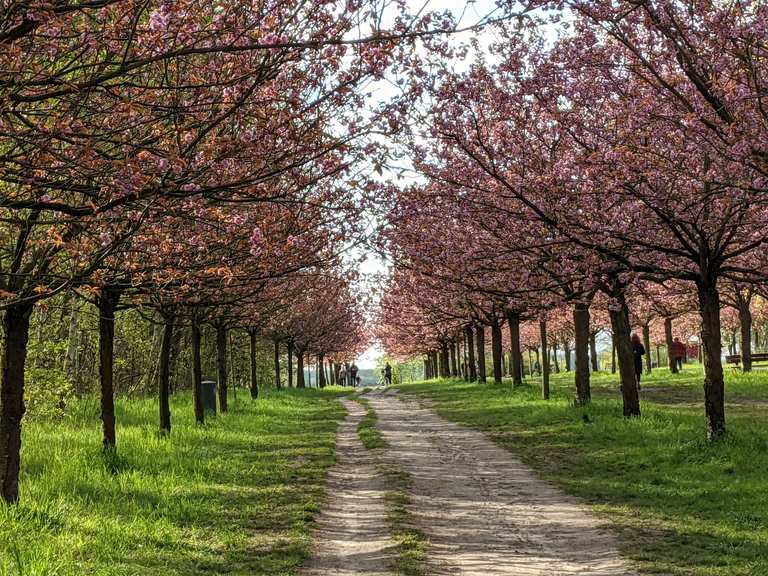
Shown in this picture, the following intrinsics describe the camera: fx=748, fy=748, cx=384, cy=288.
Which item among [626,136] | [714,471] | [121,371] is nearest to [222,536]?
[714,471]

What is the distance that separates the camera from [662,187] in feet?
37.7

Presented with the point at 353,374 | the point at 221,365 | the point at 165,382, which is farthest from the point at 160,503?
the point at 353,374

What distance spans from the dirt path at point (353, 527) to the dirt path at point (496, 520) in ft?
1.75

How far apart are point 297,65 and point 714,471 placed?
8407 millimetres

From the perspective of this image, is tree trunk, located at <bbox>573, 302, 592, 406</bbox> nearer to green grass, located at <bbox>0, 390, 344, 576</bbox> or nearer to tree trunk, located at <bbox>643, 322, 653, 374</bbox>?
green grass, located at <bbox>0, 390, 344, 576</bbox>

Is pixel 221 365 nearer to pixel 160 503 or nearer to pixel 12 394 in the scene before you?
pixel 160 503

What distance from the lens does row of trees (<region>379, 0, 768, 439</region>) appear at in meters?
9.38

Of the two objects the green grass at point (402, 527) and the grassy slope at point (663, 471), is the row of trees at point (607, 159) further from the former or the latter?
the green grass at point (402, 527)

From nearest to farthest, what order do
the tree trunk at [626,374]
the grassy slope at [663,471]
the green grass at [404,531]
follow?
the green grass at [404,531], the grassy slope at [663,471], the tree trunk at [626,374]

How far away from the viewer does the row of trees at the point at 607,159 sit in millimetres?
9375

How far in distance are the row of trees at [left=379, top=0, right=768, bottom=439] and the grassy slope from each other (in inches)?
47.2

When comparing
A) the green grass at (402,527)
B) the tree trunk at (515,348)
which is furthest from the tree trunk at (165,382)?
the tree trunk at (515,348)

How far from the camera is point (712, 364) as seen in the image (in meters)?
13.4

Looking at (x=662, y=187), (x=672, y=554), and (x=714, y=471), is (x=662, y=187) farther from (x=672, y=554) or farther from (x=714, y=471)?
(x=672, y=554)
